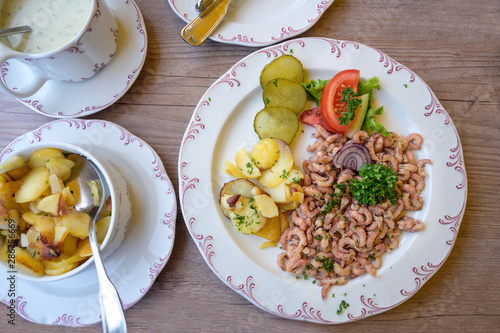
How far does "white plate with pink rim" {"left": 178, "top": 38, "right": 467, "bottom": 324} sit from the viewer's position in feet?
4.82

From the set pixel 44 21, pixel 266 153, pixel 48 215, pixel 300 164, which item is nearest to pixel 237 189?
pixel 266 153

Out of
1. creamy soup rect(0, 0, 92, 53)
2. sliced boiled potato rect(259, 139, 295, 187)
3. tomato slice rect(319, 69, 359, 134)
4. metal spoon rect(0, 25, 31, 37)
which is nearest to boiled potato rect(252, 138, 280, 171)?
sliced boiled potato rect(259, 139, 295, 187)

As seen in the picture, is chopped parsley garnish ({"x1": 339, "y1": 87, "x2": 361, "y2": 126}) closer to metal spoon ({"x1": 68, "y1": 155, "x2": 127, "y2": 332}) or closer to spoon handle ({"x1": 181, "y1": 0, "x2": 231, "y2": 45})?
spoon handle ({"x1": 181, "y1": 0, "x2": 231, "y2": 45})

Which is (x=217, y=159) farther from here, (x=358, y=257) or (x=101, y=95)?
(x=358, y=257)

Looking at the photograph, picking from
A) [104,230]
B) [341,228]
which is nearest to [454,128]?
[341,228]

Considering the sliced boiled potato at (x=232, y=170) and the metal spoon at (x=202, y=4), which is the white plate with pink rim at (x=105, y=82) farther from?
the sliced boiled potato at (x=232, y=170)

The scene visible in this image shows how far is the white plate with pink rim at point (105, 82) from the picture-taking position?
1.53m

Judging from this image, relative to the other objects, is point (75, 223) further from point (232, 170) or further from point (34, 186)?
point (232, 170)

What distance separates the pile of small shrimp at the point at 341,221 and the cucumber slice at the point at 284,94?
5.4 inches

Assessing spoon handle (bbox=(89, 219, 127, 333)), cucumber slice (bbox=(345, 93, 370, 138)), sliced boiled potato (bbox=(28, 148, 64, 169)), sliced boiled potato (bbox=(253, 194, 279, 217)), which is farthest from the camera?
cucumber slice (bbox=(345, 93, 370, 138))

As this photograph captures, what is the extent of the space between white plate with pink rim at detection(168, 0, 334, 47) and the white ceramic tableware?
1.16 feet

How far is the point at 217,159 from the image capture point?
1559 millimetres

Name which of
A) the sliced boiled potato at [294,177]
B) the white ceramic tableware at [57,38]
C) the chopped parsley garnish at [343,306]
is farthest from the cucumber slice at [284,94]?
the chopped parsley garnish at [343,306]

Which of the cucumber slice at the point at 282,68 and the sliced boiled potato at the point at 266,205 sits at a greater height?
the cucumber slice at the point at 282,68
